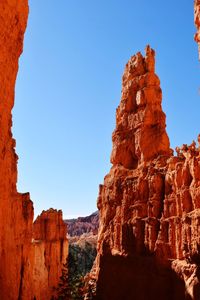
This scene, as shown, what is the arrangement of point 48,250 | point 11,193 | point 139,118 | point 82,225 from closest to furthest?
point 11,193
point 139,118
point 48,250
point 82,225

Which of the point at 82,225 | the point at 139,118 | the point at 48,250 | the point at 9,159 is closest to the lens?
the point at 9,159

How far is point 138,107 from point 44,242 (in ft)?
79.4

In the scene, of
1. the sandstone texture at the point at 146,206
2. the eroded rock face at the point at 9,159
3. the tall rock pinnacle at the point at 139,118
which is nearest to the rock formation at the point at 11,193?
the eroded rock face at the point at 9,159

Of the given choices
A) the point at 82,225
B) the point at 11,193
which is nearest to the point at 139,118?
the point at 11,193

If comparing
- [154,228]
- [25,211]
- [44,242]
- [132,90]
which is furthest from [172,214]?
[44,242]

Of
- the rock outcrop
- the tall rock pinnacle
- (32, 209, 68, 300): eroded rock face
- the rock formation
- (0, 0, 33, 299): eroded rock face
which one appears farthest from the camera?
the rock outcrop

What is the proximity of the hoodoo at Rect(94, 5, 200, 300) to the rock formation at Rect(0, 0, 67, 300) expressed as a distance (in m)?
9.69

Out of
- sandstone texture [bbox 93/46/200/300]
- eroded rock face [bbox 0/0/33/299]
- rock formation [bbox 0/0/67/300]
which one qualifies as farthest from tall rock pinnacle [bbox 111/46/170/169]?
eroded rock face [bbox 0/0/33/299]

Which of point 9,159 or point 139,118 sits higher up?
point 139,118

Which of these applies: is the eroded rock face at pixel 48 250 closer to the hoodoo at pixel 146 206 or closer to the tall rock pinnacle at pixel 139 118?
the hoodoo at pixel 146 206

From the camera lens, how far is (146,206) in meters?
33.5

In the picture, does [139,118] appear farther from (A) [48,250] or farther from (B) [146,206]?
(A) [48,250]

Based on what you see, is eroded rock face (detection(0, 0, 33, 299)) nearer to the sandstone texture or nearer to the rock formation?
the rock formation

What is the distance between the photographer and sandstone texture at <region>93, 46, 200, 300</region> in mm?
27328
